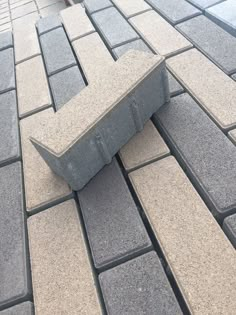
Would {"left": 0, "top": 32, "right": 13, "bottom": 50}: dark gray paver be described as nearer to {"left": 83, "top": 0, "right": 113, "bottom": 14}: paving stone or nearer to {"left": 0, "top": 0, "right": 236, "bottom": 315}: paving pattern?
{"left": 83, "top": 0, "right": 113, "bottom": 14}: paving stone

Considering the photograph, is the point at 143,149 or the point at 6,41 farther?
the point at 6,41

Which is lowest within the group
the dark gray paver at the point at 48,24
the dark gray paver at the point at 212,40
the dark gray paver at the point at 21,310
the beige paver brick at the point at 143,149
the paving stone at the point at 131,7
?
the dark gray paver at the point at 21,310

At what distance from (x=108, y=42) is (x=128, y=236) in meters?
1.74

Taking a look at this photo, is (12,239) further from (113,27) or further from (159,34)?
(113,27)

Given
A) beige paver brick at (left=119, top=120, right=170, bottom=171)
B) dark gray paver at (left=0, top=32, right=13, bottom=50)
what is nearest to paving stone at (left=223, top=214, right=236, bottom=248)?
beige paver brick at (left=119, top=120, right=170, bottom=171)

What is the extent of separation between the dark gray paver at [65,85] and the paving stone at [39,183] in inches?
16.9

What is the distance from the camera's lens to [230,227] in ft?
4.49

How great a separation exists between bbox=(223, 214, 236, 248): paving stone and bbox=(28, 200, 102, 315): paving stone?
60cm

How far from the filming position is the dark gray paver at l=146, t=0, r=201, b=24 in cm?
269

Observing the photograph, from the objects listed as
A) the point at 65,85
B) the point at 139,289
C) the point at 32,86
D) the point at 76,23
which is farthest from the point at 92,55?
the point at 139,289

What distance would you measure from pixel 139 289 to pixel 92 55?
186 cm

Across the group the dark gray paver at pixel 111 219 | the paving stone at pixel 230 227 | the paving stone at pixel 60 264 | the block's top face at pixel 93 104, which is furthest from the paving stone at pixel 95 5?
the paving stone at pixel 230 227

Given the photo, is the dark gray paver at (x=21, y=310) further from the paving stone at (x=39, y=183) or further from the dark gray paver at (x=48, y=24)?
the dark gray paver at (x=48, y=24)

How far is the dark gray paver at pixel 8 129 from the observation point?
6.76 feet
